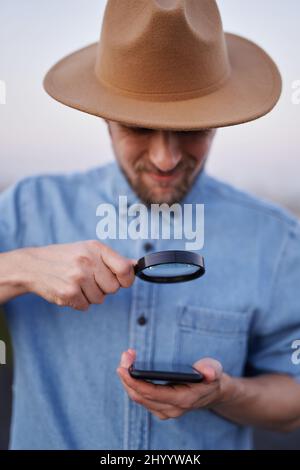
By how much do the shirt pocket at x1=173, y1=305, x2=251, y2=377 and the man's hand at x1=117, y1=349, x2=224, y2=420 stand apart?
0.52 ft

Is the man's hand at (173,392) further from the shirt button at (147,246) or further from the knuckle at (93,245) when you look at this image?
the shirt button at (147,246)

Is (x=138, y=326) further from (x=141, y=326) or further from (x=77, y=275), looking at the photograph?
(x=77, y=275)

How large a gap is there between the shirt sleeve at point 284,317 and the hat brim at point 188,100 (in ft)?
1.12

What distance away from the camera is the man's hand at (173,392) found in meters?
1.00

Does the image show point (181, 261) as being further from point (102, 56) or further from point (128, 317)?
point (102, 56)

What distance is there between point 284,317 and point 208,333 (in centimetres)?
17

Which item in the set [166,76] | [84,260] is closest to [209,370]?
[84,260]

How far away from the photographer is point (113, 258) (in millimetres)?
964

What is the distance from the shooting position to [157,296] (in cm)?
123

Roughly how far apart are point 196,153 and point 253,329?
413 millimetres

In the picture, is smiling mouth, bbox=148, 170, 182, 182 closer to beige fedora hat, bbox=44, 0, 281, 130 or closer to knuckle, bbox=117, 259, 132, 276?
beige fedora hat, bbox=44, 0, 281, 130

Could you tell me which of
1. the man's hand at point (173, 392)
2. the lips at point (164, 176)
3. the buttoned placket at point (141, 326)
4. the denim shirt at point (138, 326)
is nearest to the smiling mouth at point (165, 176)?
the lips at point (164, 176)

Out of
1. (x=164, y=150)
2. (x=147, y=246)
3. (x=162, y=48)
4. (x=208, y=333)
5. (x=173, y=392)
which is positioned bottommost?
(x=173, y=392)

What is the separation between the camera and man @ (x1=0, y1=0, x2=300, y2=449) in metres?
1.10
